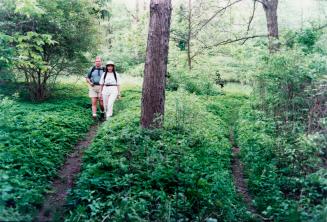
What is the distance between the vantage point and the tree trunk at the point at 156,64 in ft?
28.0

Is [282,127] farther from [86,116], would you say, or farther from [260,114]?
[86,116]

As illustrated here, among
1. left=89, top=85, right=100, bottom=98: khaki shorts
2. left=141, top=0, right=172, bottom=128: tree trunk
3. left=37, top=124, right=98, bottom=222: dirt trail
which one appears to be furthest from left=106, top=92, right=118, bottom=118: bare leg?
left=141, top=0, right=172, bottom=128: tree trunk

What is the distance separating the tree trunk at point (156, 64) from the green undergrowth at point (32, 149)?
221cm

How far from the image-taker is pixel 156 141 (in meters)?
7.88

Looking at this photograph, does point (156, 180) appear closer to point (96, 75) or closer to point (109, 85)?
point (109, 85)

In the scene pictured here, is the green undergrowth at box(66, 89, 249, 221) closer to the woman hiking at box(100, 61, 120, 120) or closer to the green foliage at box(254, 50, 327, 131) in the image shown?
the green foliage at box(254, 50, 327, 131)

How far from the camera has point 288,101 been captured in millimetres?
9531

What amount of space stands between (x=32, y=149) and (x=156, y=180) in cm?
294

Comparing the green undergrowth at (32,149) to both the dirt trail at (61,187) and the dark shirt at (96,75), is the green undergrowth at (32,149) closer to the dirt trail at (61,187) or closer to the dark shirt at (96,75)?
the dirt trail at (61,187)

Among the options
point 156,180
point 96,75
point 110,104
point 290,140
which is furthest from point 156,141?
point 96,75

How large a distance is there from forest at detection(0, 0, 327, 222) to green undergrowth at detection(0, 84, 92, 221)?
0.11ft

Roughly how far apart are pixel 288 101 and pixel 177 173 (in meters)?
4.82

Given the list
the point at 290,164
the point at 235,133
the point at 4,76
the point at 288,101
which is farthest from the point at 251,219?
the point at 4,76

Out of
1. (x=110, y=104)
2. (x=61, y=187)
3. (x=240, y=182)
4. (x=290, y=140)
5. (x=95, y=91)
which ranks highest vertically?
(x=95, y=91)
